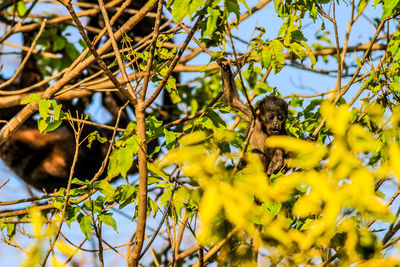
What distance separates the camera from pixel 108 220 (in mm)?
3244

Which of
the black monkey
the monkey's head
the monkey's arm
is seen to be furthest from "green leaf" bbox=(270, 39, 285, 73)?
the monkey's head

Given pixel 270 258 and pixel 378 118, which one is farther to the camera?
pixel 270 258

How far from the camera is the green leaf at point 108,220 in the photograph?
322cm

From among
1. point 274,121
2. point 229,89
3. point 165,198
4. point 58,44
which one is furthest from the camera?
point 58,44

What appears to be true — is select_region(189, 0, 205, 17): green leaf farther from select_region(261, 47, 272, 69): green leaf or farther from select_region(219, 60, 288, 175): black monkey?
select_region(219, 60, 288, 175): black monkey

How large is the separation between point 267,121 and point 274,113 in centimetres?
20

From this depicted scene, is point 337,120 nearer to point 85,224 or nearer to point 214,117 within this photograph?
point 214,117

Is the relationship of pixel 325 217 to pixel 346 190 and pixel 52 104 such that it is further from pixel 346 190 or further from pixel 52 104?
pixel 52 104

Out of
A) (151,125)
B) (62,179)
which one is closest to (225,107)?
(151,125)

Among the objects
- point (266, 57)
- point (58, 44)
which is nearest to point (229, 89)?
point (266, 57)

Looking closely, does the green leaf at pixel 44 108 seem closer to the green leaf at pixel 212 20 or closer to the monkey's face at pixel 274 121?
the green leaf at pixel 212 20

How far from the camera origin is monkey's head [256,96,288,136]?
5.64 meters

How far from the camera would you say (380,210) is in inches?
57.2

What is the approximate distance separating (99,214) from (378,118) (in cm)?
210
